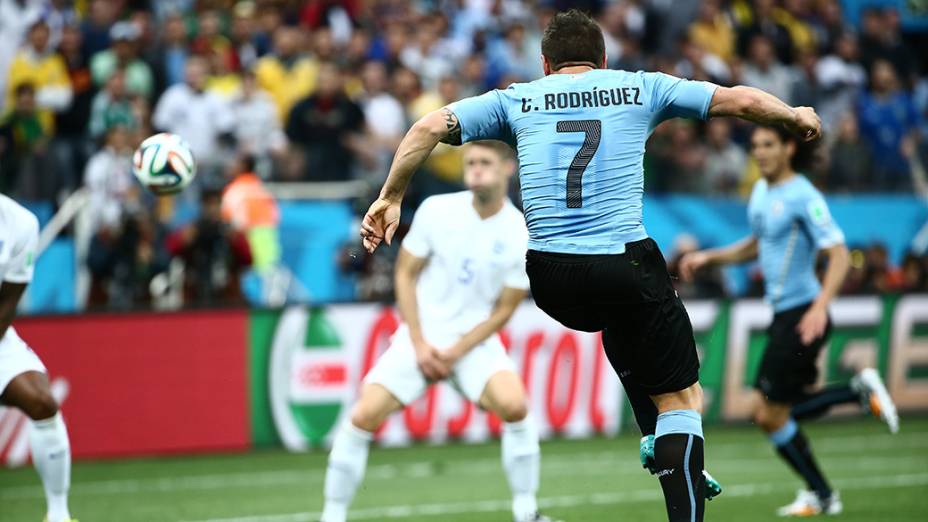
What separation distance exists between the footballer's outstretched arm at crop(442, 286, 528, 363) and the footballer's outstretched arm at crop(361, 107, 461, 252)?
2.67 m

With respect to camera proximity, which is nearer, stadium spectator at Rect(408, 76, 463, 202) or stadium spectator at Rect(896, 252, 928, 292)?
stadium spectator at Rect(408, 76, 463, 202)

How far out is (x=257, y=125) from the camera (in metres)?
18.1

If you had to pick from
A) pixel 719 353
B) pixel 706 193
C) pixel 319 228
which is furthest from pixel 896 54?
pixel 319 228

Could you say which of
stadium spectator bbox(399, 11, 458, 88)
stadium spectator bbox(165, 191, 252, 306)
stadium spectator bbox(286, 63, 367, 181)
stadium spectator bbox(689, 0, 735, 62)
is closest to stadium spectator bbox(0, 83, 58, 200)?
stadium spectator bbox(165, 191, 252, 306)

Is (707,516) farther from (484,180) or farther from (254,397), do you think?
(254,397)

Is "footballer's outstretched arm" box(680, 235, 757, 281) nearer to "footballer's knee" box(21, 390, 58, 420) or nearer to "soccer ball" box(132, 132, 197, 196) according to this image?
"soccer ball" box(132, 132, 197, 196)

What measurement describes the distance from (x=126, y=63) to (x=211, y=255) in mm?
3006

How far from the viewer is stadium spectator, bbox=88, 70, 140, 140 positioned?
17.2m

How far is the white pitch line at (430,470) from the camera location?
12961 millimetres

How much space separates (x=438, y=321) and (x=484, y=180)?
992 millimetres

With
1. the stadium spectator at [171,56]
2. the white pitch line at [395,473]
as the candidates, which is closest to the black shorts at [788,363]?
the white pitch line at [395,473]

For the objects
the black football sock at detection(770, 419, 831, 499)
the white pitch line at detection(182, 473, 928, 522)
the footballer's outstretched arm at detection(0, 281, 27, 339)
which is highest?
the footballer's outstretched arm at detection(0, 281, 27, 339)

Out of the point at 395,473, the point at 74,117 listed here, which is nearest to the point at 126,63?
the point at 74,117

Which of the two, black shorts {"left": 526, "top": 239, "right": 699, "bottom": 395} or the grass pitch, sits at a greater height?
black shorts {"left": 526, "top": 239, "right": 699, "bottom": 395}
